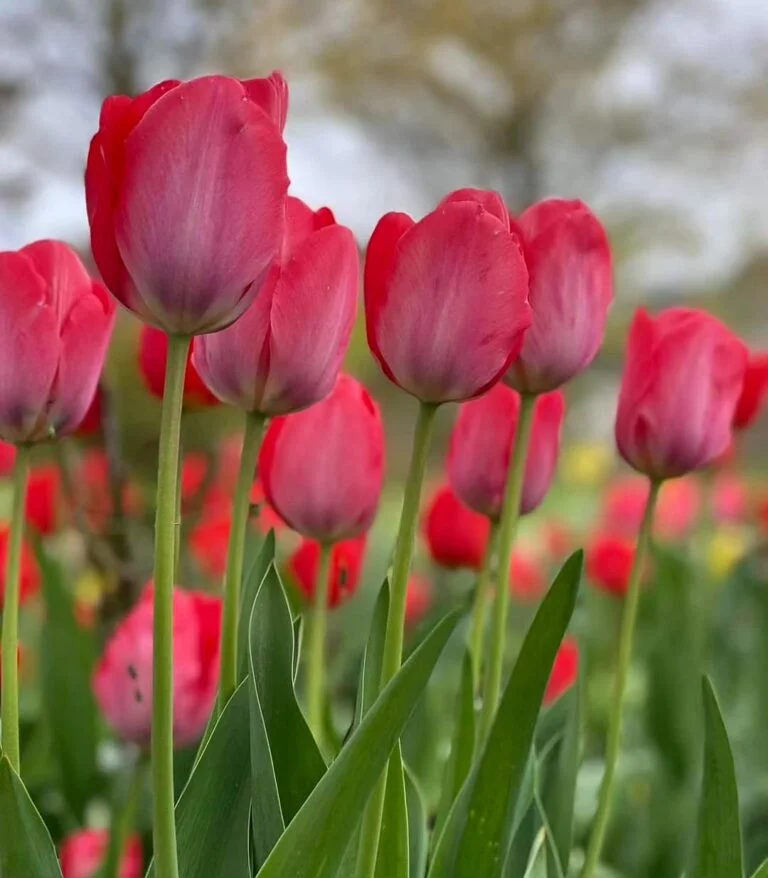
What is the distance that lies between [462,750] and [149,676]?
0.11 metres

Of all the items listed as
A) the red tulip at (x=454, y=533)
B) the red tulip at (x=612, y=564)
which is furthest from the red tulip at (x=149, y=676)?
the red tulip at (x=612, y=564)

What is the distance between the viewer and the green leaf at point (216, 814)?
0.78 feet

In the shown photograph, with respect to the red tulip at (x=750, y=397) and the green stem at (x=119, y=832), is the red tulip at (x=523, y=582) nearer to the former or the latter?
the red tulip at (x=750, y=397)

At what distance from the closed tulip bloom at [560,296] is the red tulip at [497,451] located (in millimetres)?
57

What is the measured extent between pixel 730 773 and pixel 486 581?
11 centimetres

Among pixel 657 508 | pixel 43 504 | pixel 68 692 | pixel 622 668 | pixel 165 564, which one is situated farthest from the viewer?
pixel 657 508

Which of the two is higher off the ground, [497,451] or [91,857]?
[497,451]

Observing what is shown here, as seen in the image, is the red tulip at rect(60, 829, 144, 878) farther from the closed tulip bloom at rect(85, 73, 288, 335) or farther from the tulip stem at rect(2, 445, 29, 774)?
the closed tulip bloom at rect(85, 73, 288, 335)

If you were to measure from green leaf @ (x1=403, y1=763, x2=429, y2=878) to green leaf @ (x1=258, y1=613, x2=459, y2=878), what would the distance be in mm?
124

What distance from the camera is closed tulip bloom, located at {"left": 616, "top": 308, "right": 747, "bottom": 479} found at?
0.30 meters

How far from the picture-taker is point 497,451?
0.32m

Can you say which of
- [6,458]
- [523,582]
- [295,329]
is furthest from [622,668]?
[523,582]

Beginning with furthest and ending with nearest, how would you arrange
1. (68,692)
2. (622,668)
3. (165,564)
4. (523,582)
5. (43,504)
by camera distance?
(523,582), (43,504), (68,692), (622,668), (165,564)

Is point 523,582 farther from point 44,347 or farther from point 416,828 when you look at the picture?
point 44,347
